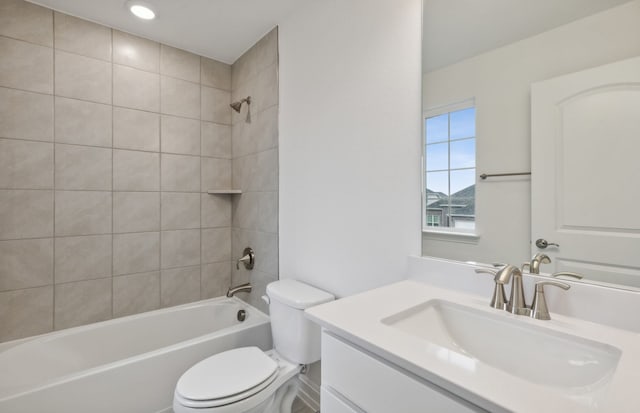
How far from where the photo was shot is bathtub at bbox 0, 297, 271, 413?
4.32 feet

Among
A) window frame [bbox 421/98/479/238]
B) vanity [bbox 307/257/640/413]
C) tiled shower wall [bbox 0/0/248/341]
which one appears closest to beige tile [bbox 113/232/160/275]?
tiled shower wall [bbox 0/0/248/341]

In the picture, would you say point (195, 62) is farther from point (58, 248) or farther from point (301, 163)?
point (58, 248)

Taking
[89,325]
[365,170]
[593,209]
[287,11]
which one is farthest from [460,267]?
[89,325]

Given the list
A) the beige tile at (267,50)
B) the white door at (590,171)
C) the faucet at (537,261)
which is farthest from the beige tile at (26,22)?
the faucet at (537,261)

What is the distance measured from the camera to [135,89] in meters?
2.05

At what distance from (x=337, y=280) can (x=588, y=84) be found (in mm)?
1220

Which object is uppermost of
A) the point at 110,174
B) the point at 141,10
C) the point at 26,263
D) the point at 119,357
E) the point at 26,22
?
the point at 141,10

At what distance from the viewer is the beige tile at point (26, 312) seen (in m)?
1.67

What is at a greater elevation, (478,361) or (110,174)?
(110,174)

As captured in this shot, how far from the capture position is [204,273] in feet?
7.77

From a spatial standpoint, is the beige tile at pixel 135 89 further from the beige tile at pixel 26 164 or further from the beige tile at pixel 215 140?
the beige tile at pixel 26 164

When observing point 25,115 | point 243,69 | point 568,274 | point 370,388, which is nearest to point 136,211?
point 25,115

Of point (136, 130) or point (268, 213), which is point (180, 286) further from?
point (136, 130)

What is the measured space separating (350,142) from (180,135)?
→ 58.4 inches
